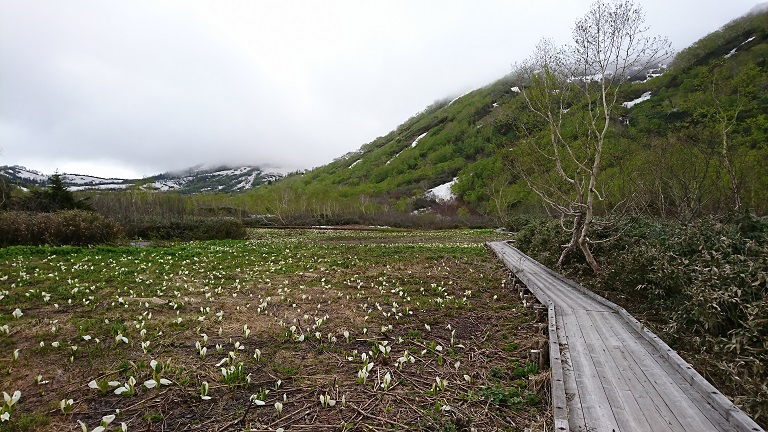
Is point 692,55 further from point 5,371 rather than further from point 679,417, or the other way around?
point 5,371

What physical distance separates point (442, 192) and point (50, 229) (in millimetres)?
96780

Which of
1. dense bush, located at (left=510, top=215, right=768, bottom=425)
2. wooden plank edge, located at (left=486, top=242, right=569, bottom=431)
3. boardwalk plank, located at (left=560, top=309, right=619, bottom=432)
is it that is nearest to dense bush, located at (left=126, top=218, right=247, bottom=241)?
dense bush, located at (left=510, top=215, right=768, bottom=425)

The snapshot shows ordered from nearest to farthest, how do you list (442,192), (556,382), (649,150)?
1. (556,382)
2. (649,150)
3. (442,192)

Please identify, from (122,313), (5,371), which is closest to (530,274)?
(122,313)

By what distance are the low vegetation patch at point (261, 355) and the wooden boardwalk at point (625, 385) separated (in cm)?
44

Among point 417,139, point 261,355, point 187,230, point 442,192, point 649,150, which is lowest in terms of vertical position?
point 261,355

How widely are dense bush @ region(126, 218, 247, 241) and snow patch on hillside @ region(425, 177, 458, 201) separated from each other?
7219cm

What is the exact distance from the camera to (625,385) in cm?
496

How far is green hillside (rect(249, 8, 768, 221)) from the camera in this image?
20.7m

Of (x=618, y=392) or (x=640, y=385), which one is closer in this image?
(x=618, y=392)

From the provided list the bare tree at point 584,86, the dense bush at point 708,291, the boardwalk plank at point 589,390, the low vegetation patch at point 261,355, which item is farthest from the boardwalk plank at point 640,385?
the bare tree at point 584,86

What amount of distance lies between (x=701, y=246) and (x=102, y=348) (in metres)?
12.5

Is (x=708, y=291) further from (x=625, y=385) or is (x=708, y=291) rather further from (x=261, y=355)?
(x=261, y=355)

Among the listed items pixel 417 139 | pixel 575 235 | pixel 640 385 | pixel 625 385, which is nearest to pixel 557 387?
pixel 625 385
